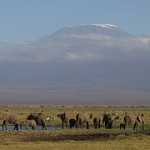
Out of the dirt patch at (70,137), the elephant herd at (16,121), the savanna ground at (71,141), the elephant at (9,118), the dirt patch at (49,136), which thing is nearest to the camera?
the savanna ground at (71,141)

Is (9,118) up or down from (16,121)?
up

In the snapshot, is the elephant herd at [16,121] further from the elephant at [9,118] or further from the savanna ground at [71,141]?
the savanna ground at [71,141]

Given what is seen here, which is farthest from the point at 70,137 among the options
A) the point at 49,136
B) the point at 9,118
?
the point at 9,118

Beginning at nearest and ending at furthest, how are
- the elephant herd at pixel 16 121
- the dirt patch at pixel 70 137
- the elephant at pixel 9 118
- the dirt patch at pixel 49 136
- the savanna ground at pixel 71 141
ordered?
the savanna ground at pixel 71 141 < the dirt patch at pixel 49 136 < the dirt patch at pixel 70 137 < the elephant herd at pixel 16 121 < the elephant at pixel 9 118

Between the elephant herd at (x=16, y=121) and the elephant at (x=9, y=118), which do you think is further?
the elephant at (x=9, y=118)

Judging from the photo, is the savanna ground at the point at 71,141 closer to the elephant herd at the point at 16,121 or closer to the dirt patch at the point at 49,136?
the dirt patch at the point at 49,136

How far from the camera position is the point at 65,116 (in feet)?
213

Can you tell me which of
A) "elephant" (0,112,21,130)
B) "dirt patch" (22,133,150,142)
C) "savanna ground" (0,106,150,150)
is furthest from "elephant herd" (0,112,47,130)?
"dirt patch" (22,133,150,142)

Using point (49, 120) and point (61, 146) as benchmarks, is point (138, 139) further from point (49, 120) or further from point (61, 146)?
point (49, 120)

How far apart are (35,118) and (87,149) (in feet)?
96.3

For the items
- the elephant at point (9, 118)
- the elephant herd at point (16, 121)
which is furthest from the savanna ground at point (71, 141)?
the elephant at point (9, 118)

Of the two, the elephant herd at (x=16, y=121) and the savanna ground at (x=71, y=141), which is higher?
the elephant herd at (x=16, y=121)

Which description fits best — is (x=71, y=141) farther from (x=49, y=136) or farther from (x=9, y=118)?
(x=9, y=118)

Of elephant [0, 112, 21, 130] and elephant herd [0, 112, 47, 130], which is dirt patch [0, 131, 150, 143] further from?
elephant [0, 112, 21, 130]
